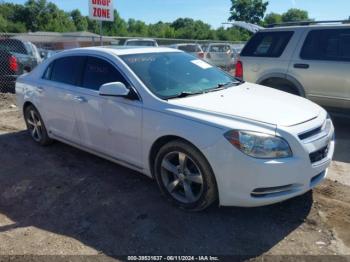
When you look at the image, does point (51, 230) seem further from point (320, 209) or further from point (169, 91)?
point (320, 209)

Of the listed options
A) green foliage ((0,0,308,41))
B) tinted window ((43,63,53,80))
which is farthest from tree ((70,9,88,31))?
tinted window ((43,63,53,80))

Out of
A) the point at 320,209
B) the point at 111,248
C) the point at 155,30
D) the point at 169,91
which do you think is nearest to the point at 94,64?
the point at 169,91

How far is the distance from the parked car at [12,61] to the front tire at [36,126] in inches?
178

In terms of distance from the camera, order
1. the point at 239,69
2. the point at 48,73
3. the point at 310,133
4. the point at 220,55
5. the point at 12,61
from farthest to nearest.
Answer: the point at 220,55
the point at 12,61
the point at 239,69
the point at 48,73
the point at 310,133

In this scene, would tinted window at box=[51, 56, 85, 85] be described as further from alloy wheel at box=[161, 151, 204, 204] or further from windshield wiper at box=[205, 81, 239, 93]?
alloy wheel at box=[161, 151, 204, 204]

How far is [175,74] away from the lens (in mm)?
4457

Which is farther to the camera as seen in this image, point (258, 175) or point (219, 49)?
point (219, 49)

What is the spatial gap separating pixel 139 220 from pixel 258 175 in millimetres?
1272

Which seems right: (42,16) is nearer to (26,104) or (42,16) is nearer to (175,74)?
(26,104)

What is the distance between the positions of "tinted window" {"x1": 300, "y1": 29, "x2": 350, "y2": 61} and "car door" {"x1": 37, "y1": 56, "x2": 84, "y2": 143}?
3861 mm

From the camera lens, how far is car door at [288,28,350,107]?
621 centimetres

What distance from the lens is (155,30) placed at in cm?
8156

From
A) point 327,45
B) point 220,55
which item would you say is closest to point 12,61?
point 327,45

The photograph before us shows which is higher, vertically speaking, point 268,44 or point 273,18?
point 268,44
